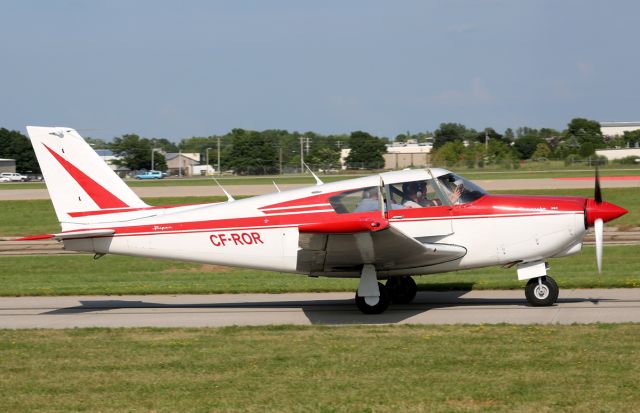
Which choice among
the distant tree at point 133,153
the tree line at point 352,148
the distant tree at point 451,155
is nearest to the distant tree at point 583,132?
the tree line at point 352,148

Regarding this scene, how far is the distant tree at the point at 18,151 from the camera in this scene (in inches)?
5221

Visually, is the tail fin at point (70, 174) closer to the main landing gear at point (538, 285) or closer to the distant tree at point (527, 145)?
the main landing gear at point (538, 285)

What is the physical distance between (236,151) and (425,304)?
111908 mm

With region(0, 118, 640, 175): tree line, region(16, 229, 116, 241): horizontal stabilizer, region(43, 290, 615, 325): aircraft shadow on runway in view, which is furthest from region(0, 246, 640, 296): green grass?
region(0, 118, 640, 175): tree line

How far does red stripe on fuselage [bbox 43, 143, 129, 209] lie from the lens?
14461 millimetres

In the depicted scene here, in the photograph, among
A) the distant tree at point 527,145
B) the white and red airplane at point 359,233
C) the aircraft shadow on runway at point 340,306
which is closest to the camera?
the white and red airplane at point 359,233

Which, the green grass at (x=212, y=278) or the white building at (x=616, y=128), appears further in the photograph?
the white building at (x=616, y=128)

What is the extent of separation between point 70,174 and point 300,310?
4479mm

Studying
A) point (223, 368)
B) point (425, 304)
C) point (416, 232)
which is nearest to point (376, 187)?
point (416, 232)

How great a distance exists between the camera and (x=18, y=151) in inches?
5261

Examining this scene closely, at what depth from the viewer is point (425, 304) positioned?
14.6 meters

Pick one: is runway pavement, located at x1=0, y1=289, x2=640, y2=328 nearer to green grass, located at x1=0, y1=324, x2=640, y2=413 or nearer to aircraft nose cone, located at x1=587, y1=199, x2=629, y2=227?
green grass, located at x1=0, y1=324, x2=640, y2=413

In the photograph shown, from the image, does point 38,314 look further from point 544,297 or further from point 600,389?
point 600,389

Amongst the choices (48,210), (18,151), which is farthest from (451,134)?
(48,210)
